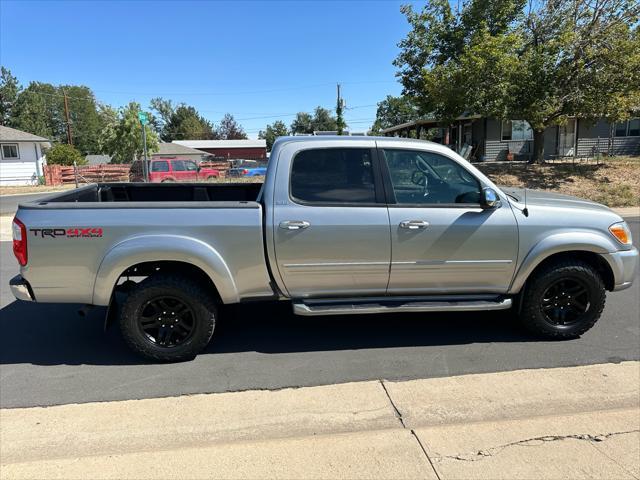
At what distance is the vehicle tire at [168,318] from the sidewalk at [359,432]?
1.99 feet

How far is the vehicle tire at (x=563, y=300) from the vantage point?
4.23 meters

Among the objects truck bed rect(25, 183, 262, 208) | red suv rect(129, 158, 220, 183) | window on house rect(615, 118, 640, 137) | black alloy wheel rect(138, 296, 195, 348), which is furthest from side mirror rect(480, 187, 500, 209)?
window on house rect(615, 118, 640, 137)

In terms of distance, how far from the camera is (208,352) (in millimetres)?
4250

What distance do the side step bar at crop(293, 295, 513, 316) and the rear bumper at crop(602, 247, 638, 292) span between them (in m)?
0.99

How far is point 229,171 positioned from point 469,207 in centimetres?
2821

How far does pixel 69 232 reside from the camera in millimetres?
3686

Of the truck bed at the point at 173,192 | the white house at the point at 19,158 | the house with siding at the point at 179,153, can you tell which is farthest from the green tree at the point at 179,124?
the truck bed at the point at 173,192

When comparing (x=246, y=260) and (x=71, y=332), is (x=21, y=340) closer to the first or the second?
(x=71, y=332)

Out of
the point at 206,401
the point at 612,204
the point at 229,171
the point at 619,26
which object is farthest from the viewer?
the point at 229,171

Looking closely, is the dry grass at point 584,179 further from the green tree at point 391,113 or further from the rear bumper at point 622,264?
the green tree at point 391,113

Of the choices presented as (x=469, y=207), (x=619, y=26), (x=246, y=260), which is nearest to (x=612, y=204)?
(x=619, y=26)

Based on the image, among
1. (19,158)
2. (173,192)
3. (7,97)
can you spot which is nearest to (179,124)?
(7,97)

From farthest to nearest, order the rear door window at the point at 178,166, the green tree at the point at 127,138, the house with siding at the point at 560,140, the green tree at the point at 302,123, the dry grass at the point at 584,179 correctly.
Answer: the green tree at the point at 302,123, the green tree at the point at 127,138, the house with siding at the point at 560,140, the rear door window at the point at 178,166, the dry grass at the point at 584,179

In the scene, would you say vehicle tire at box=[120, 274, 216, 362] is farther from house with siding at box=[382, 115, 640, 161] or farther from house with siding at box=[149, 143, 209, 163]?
house with siding at box=[149, 143, 209, 163]
